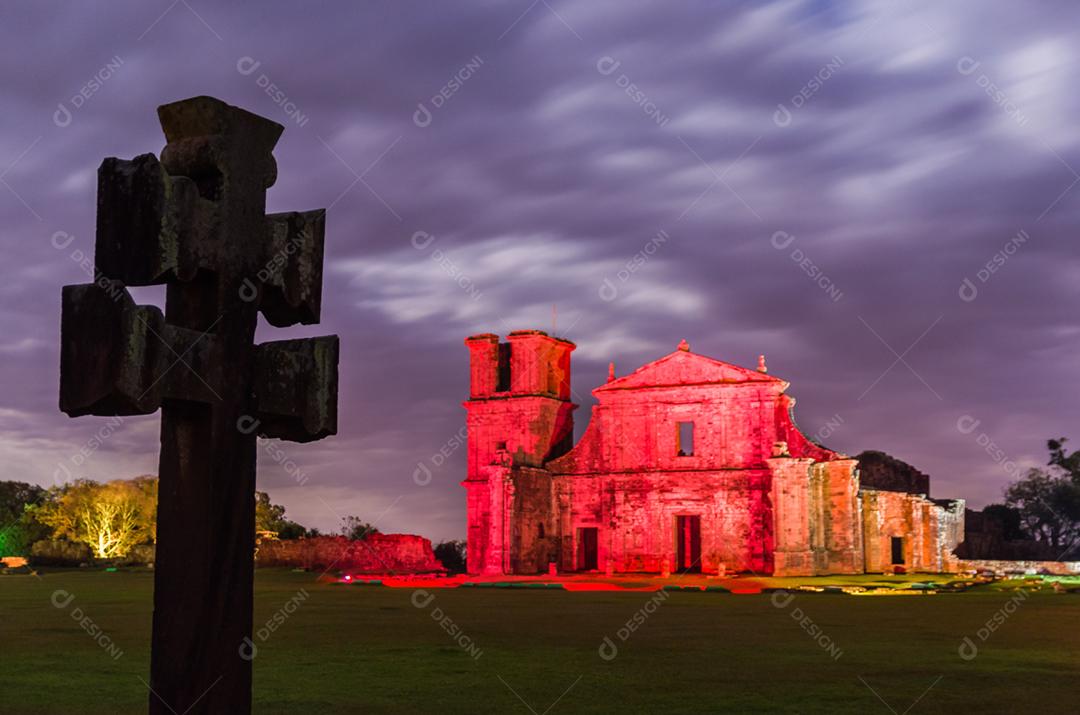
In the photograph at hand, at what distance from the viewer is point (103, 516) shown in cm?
6469

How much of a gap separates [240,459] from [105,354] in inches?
23.3

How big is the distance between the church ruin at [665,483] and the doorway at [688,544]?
0.27ft

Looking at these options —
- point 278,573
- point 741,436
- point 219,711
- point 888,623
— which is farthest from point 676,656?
point 278,573

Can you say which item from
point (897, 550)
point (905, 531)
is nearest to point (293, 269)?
point (905, 531)

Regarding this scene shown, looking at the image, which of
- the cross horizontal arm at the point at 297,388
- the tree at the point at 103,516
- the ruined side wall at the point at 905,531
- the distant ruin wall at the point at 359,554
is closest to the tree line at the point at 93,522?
the tree at the point at 103,516

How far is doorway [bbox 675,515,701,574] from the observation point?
43141 mm

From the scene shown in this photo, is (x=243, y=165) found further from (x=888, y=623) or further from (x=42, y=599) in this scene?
(x=42, y=599)

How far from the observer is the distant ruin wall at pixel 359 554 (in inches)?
1842

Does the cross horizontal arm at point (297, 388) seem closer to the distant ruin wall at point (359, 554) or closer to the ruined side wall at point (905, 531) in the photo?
the ruined side wall at point (905, 531)

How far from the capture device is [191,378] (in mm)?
3438

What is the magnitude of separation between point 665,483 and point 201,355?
132 feet

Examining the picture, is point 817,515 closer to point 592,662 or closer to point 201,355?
point 592,662

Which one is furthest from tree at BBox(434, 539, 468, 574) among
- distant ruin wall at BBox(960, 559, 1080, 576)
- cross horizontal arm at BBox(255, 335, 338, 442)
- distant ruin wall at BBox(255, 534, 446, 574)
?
cross horizontal arm at BBox(255, 335, 338, 442)

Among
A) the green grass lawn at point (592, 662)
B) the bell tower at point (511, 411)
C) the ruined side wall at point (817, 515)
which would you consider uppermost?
the bell tower at point (511, 411)
